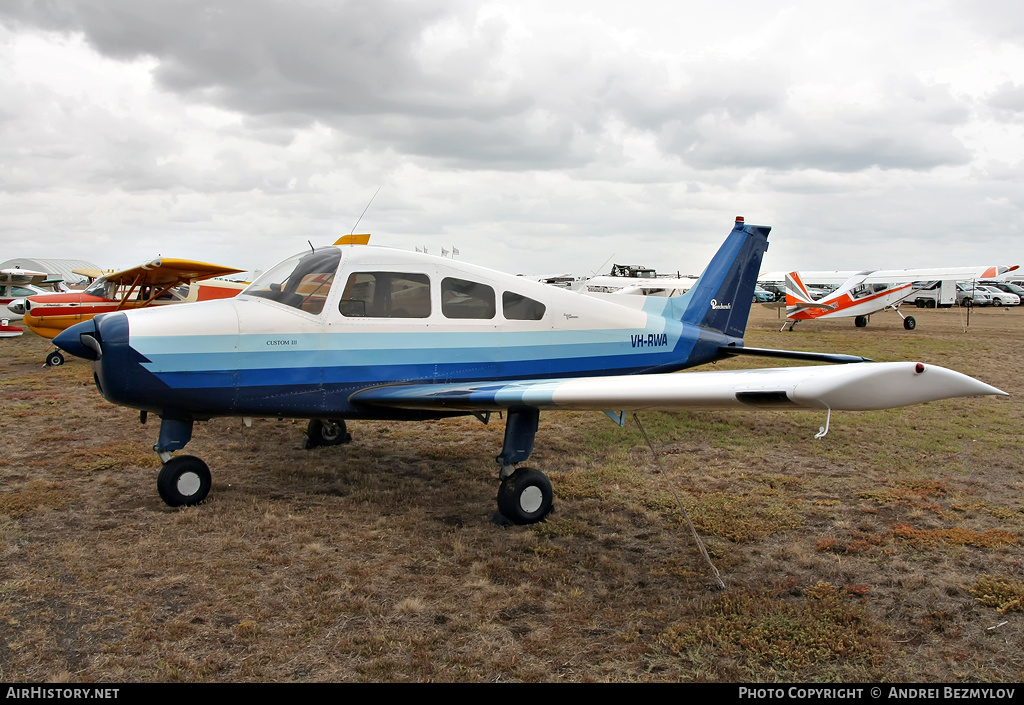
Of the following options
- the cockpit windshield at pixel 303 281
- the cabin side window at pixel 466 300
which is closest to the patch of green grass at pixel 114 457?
the cockpit windshield at pixel 303 281

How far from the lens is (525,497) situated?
5367 millimetres

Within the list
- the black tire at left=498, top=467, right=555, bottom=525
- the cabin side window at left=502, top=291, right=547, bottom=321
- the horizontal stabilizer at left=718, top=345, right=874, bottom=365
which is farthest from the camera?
the horizontal stabilizer at left=718, top=345, right=874, bottom=365

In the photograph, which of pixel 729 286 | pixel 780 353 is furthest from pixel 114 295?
pixel 780 353

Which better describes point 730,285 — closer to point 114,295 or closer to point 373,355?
point 373,355

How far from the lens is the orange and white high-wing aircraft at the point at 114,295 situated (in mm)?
15297

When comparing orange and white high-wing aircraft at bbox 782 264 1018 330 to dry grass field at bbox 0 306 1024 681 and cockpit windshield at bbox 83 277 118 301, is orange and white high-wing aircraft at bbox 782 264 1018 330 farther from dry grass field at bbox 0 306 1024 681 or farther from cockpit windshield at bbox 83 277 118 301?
cockpit windshield at bbox 83 277 118 301

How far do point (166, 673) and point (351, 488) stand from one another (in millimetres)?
3157

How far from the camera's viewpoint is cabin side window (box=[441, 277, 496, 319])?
606 cm

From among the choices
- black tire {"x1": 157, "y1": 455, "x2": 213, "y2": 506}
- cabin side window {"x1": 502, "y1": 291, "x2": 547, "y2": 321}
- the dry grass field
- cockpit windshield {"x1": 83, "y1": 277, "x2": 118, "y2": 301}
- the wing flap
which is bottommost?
the dry grass field

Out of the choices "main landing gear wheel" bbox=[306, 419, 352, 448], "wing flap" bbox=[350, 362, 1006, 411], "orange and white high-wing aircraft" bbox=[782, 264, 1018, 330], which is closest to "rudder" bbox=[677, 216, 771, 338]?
"wing flap" bbox=[350, 362, 1006, 411]

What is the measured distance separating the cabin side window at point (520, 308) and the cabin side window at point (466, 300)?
14cm

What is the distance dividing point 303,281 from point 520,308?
6.55 ft

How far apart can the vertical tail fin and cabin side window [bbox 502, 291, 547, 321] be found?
7.77 ft
